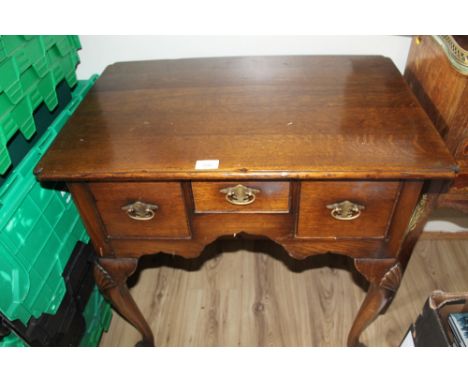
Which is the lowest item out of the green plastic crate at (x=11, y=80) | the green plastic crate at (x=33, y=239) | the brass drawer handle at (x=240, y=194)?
the green plastic crate at (x=33, y=239)

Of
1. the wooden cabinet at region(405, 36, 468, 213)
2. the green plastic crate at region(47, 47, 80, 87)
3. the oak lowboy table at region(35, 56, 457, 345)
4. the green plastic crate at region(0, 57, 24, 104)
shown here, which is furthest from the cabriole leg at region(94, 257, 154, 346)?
the wooden cabinet at region(405, 36, 468, 213)

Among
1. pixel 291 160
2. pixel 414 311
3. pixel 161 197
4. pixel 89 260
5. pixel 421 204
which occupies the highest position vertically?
pixel 291 160

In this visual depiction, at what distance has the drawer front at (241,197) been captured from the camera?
2.87 ft

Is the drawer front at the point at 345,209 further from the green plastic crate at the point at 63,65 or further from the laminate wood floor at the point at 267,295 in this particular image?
the green plastic crate at the point at 63,65

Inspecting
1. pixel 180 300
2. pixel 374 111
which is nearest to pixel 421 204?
pixel 374 111

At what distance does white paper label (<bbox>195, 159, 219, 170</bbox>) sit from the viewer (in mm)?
800

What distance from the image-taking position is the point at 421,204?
107 cm

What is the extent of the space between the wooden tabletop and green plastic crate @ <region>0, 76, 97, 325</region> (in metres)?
0.14

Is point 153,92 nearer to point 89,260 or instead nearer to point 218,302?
point 89,260

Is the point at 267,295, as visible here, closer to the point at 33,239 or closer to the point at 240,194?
the point at 240,194

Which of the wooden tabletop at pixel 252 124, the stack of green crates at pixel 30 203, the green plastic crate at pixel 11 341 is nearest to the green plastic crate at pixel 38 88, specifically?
the stack of green crates at pixel 30 203

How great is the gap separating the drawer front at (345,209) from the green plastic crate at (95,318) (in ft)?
2.76

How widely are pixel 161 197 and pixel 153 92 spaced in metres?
0.36

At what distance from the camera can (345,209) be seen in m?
0.89
